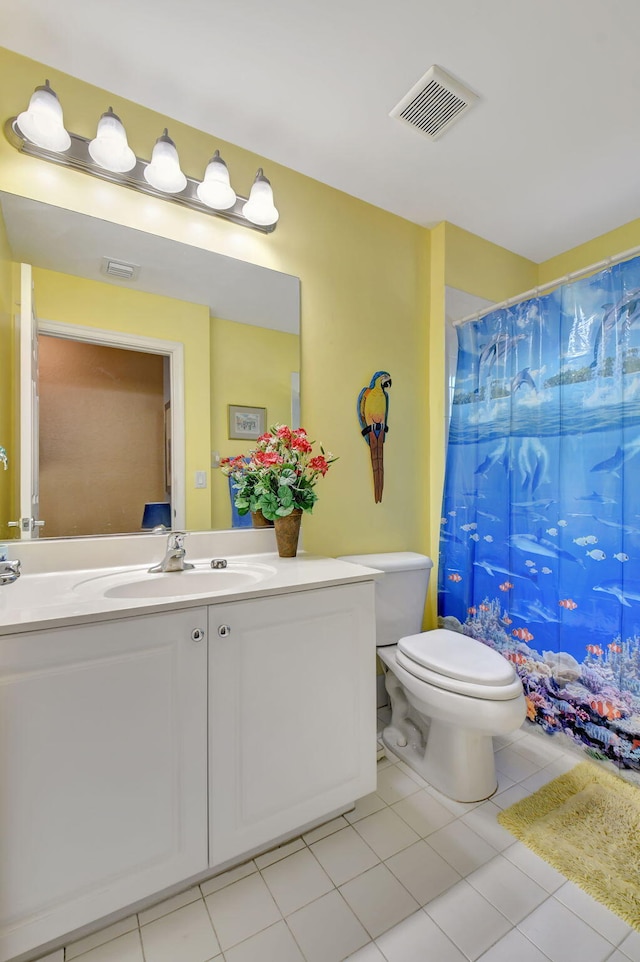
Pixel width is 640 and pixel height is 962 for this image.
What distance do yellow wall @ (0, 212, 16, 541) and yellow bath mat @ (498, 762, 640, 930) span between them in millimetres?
1848

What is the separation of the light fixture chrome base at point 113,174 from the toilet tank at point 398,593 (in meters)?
1.42

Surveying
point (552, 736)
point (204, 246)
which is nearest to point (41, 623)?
→ point (204, 246)

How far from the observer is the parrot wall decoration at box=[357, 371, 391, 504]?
1.93 meters

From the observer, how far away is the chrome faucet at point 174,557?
1367mm

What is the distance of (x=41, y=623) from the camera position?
87 cm

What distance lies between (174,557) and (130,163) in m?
1.28

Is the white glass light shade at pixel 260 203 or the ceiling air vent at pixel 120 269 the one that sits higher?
the white glass light shade at pixel 260 203

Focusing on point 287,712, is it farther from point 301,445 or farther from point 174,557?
point 301,445

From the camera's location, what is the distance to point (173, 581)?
1341mm

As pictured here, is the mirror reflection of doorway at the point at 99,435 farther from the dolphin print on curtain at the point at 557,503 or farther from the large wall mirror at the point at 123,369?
the dolphin print on curtain at the point at 557,503

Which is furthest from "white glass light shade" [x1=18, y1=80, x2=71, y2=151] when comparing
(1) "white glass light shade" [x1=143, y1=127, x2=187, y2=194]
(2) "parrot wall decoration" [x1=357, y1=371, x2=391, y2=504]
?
(2) "parrot wall decoration" [x1=357, y1=371, x2=391, y2=504]

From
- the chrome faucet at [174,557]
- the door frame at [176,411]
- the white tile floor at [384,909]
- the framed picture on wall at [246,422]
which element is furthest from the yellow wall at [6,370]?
the white tile floor at [384,909]

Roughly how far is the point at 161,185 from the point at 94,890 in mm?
1979

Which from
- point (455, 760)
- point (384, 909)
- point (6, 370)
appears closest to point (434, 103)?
point (6, 370)
